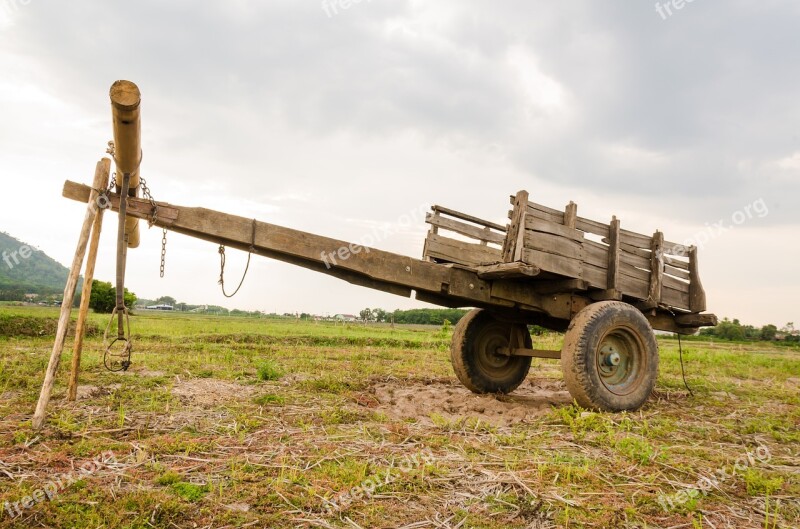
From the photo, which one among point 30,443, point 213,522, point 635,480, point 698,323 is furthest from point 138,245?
point 698,323

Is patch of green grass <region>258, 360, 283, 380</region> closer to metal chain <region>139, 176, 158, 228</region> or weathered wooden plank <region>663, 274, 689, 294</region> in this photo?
metal chain <region>139, 176, 158, 228</region>

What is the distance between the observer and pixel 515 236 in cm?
541

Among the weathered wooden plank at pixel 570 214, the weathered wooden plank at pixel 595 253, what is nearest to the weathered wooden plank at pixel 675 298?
the weathered wooden plank at pixel 595 253

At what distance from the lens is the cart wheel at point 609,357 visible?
5.35m

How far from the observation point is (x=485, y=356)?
23.0 feet

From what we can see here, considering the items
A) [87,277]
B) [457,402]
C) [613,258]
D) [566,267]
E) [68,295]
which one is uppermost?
[613,258]

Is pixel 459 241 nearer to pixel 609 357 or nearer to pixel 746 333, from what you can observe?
pixel 609 357

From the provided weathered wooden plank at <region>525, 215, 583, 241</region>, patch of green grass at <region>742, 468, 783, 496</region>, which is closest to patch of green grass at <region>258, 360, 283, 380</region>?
weathered wooden plank at <region>525, 215, 583, 241</region>

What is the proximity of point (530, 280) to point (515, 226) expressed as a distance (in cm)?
87

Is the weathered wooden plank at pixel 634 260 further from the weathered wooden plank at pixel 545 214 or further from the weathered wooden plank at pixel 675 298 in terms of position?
the weathered wooden plank at pixel 545 214

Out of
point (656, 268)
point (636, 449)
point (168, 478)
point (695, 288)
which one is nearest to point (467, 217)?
point (656, 268)

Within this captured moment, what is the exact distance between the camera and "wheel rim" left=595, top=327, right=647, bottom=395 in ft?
19.0

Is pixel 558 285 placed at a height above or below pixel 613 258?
below

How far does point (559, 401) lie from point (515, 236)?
252cm
